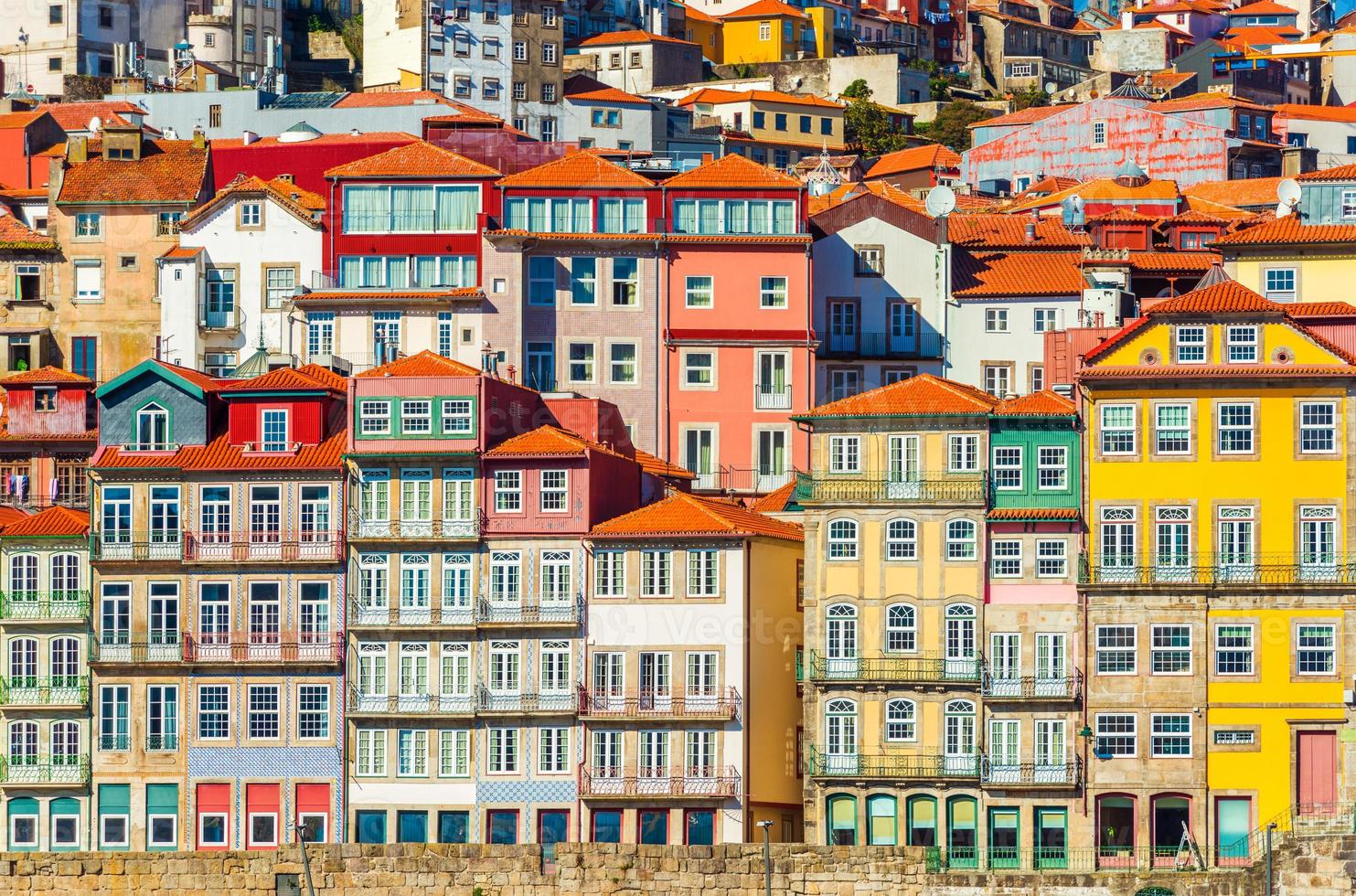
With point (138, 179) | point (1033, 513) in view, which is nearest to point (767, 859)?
point (1033, 513)

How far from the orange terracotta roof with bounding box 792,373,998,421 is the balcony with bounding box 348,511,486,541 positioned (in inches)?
343

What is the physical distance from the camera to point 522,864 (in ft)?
259

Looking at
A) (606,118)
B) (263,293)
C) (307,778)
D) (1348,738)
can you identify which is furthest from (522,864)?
(606,118)

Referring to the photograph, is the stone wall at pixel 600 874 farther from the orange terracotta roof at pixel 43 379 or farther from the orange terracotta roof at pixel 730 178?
the orange terracotta roof at pixel 730 178

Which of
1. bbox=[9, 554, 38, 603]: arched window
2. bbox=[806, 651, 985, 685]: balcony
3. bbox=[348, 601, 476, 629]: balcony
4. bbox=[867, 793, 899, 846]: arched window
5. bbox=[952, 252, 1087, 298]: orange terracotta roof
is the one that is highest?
bbox=[952, 252, 1087, 298]: orange terracotta roof

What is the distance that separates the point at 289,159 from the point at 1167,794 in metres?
43.9

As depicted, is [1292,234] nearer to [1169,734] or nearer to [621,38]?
[1169,734]

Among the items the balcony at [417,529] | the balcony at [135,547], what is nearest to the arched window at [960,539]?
the balcony at [417,529]

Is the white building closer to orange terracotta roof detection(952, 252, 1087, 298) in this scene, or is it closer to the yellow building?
orange terracotta roof detection(952, 252, 1087, 298)

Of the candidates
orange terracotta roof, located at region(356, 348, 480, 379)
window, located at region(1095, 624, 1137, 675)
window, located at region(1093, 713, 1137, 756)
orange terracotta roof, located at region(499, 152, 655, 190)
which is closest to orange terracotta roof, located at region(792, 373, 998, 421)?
window, located at region(1095, 624, 1137, 675)

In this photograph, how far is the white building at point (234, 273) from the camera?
9900cm

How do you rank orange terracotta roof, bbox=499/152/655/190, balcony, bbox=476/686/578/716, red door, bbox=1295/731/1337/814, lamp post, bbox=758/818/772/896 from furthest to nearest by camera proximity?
orange terracotta roof, bbox=499/152/655/190 < balcony, bbox=476/686/578/716 < red door, bbox=1295/731/1337/814 < lamp post, bbox=758/818/772/896

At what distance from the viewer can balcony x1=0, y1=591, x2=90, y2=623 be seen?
3280 inches

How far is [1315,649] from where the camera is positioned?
7862cm
